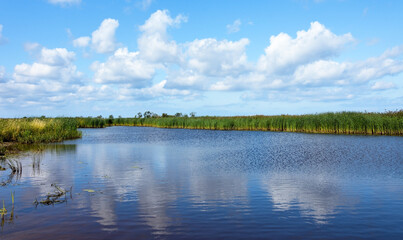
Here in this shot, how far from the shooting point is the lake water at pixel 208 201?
21.7 feet

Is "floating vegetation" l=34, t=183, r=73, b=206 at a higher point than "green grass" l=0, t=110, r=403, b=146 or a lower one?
lower

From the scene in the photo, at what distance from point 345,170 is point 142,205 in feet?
35.0

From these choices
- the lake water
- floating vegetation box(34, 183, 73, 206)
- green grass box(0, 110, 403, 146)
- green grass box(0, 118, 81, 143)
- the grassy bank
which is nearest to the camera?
the lake water

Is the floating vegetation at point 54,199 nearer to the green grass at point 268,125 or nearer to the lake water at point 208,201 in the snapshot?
the lake water at point 208,201

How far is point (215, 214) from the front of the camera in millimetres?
7688

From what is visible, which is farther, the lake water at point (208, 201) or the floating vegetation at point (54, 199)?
the floating vegetation at point (54, 199)

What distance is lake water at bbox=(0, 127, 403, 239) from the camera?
661 centimetres

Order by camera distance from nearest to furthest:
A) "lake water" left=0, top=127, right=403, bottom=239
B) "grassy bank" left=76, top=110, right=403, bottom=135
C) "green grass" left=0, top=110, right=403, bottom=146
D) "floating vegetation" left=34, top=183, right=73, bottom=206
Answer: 1. "lake water" left=0, top=127, right=403, bottom=239
2. "floating vegetation" left=34, top=183, right=73, bottom=206
3. "green grass" left=0, top=110, right=403, bottom=146
4. "grassy bank" left=76, top=110, right=403, bottom=135

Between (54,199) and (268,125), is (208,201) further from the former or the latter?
(268,125)

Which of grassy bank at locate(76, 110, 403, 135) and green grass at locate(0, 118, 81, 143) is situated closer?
green grass at locate(0, 118, 81, 143)

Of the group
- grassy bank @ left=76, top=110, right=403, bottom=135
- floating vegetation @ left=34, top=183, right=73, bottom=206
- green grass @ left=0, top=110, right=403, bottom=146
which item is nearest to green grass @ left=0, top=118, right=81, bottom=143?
green grass @ left=0, top=110, right=403, bottom=146

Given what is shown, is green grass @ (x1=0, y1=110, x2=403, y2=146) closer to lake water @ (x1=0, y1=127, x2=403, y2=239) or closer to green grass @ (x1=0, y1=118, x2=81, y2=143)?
green grass @ (x1=0, y1=118, x2=81, y2=143)

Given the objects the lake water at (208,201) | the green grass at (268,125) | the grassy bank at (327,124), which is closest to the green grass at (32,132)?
the green grass at (268,125)

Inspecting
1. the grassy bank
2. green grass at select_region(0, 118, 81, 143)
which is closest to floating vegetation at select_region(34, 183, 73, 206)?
green grass at select_region(0, 118, 81, 143)
